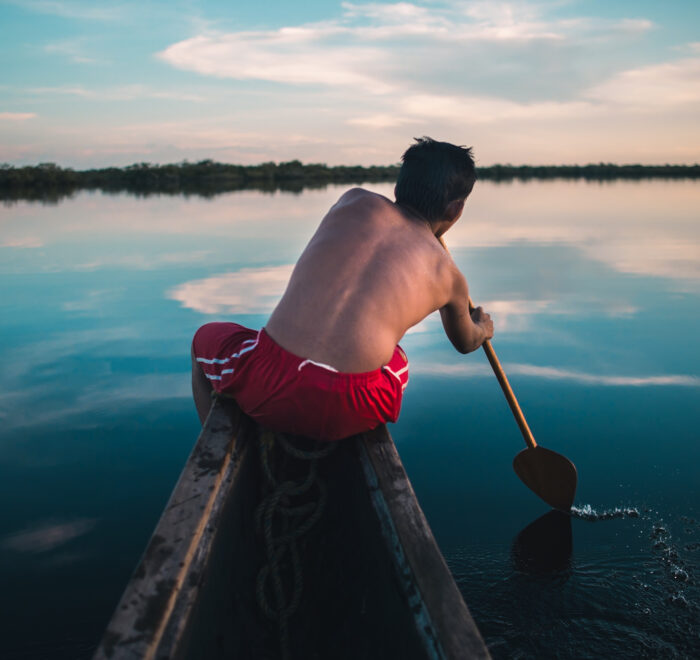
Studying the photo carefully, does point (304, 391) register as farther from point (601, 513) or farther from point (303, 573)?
point (601, 513)

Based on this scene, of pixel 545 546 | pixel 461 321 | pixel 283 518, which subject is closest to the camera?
pixel 283 518

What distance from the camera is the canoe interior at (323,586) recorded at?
4.73ft

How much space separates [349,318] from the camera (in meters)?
1.79

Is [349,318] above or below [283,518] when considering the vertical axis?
above

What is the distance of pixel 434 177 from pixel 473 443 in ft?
6.36

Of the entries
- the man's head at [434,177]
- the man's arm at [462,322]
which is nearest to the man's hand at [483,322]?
the man's arm at [462,322]

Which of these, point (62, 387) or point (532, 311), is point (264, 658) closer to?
point (62, 387)

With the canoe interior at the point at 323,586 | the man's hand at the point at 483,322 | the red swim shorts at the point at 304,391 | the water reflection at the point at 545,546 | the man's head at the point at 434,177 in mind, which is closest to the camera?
the canoe interior at the point at 323,586

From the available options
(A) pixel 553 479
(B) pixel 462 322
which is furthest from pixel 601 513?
(B) pixel 462 322

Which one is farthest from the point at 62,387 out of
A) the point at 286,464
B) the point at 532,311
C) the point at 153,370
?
the point at 532,311

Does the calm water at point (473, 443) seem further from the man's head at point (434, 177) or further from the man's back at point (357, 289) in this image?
the man's head at point (434, 177)

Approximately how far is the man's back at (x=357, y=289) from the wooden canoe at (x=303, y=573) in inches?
14.4

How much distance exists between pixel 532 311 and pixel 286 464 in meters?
5.10

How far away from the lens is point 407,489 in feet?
5.58
